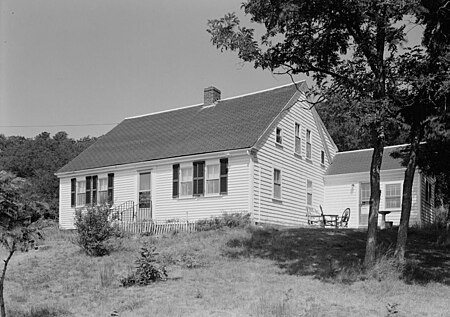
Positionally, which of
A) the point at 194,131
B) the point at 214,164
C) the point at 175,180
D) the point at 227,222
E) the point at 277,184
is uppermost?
the point at 194,131

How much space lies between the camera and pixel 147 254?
14117 millimetres

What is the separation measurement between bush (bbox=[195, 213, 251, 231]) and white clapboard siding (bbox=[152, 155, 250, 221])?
1.51 feet

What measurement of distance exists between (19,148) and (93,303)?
45675 millimetres

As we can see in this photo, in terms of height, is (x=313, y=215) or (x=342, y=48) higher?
(x=342, y=48)

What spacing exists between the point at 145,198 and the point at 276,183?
6180 mm

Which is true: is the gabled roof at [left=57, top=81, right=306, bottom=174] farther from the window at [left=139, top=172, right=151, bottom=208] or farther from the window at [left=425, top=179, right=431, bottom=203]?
A: the window at [left=425, top=179, right=431, bottom=203]

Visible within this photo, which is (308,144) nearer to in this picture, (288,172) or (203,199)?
(288,172)

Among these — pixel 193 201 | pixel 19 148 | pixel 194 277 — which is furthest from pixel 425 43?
pixel 19 148

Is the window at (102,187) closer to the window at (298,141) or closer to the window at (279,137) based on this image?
the window at (279,137)

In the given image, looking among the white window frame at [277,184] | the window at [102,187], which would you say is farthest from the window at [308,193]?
the window at [102,187]

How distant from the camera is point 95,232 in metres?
18.1

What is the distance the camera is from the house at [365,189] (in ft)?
88.1

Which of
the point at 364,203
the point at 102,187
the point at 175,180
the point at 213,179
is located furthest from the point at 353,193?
the point at 102,187

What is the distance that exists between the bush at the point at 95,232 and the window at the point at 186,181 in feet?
23.0
